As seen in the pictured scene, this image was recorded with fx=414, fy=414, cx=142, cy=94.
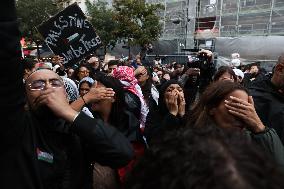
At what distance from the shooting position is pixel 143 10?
25984 mm

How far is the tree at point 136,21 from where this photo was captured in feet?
84.4

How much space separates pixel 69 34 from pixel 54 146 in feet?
11.0

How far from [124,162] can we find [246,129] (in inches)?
26.8

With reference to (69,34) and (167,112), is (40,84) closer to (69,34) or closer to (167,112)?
(167,112)

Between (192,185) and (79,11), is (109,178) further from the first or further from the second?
(79,11)

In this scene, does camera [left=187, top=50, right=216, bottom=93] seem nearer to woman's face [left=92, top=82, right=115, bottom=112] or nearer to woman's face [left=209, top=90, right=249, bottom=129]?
woman's face [left=92, top=82, right=115, bottom=112]

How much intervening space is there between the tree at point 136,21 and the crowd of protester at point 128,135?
71.6 ft

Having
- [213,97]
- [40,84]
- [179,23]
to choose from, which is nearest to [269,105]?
[213,97]

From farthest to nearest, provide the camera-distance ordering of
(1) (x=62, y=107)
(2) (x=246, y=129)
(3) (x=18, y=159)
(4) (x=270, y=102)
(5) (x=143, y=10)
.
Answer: (5) (x=143, y=10) < (4) (x=270, y=102) < (2) (x=246, y=129) < (1) (x=62, y=107) < (3) (x=18, y=159)

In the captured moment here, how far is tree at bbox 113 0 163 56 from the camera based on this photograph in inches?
1012

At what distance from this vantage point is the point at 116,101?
3.05 metres

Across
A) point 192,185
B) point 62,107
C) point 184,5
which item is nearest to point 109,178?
point 62,107

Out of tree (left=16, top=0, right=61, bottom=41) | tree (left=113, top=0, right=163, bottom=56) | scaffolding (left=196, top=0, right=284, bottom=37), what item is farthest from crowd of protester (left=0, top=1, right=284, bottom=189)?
tree (left=16, top=0, right=61, bottom=41)

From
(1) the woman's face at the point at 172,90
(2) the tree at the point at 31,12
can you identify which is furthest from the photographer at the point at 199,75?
(2) the tree at the point at 31,12
